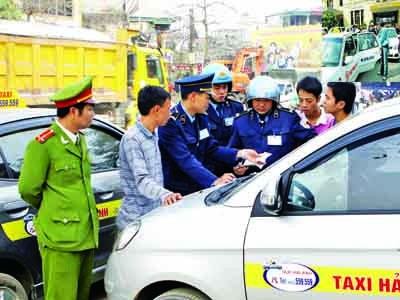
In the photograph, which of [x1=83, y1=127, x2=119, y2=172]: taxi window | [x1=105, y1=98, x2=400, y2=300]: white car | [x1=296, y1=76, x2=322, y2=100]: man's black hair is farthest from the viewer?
[x1=296, y1=76, x2=322, y2=100]: man's black hair

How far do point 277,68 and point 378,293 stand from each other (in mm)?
8310

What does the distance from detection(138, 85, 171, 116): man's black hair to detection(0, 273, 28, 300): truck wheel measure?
4.19 ft

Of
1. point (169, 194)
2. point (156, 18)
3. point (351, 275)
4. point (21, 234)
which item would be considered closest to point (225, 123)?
point (169, 194)

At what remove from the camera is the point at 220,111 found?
549 cm

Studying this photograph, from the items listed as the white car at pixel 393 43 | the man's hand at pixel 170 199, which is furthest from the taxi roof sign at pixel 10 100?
the white car at pixel 393 43

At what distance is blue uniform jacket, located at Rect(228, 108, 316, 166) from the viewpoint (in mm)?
4172

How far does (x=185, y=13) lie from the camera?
12.2 metres

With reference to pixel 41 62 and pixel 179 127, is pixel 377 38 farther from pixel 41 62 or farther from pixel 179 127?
pixel 179 127

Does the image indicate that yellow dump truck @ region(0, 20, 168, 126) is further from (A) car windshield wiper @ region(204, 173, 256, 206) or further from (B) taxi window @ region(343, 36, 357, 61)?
(A) car windshield wiper @ region(204, 173, 256, 206)

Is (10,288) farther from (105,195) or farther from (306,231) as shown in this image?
(306,231)

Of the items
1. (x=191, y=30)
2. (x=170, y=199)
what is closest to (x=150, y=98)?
(x=170, y=199)

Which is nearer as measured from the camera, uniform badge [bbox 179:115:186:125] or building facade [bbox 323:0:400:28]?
uniform badge [bbox 179:115:186:125]

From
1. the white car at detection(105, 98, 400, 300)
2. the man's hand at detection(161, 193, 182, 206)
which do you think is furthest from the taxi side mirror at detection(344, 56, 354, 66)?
the white car at detection(105, 98, 400, 300)

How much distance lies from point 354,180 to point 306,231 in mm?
313
